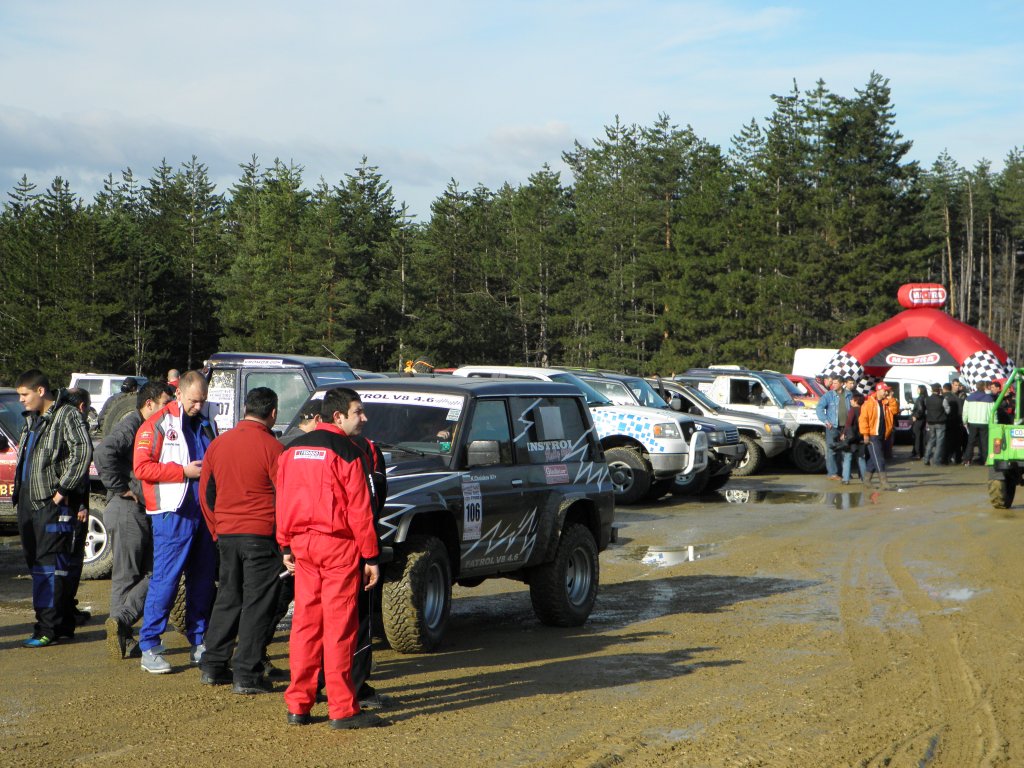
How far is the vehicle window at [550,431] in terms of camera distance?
897 cm

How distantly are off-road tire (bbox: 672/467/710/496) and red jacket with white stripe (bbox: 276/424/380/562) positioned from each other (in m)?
13.5

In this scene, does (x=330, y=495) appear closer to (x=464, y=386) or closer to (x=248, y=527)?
(x=248, y=527)

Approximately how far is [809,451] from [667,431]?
297 inches

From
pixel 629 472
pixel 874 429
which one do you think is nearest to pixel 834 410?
pixel 874 429

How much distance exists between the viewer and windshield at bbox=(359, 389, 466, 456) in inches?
328

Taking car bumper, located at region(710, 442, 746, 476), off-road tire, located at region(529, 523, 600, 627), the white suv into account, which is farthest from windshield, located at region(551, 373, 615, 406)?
off-road tire, located at region(529, 523, 600, 627)

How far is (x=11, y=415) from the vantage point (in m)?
13.0

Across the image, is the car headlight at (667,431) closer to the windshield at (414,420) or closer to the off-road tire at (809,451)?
the off-road tire at (809,451)

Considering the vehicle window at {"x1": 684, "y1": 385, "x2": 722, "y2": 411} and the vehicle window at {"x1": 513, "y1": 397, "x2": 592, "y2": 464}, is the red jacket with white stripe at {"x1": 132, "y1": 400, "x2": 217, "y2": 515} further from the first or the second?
the vehicle window at {"x1": 684, "y1": 385, "x2": 722, "y2": 411}

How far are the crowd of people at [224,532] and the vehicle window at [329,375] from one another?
6336 mm

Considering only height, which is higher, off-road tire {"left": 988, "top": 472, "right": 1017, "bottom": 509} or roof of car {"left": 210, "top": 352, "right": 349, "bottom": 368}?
roof of car {"left": 210, "top": 352, "right": 349, "bottom": 368}

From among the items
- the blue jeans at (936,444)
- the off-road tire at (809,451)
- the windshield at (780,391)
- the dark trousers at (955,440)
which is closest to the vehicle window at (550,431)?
the off-road tire at (809,451)

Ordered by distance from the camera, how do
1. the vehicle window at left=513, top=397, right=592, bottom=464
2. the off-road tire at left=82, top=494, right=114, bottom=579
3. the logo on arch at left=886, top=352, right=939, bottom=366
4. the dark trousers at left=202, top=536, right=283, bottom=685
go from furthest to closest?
1. the logo on arch at left=886, top=352, right=939, bottom=366
2. the off-road tire at left=82, top=494, right=114, bottom=579
3. the vehicle window at left=513, top=397, right=592, bottom=464
4. the dark trousers at left=202, top=536, right=283, bottom=685

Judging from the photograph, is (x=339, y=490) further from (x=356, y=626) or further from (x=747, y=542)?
(x=747, y=542)
